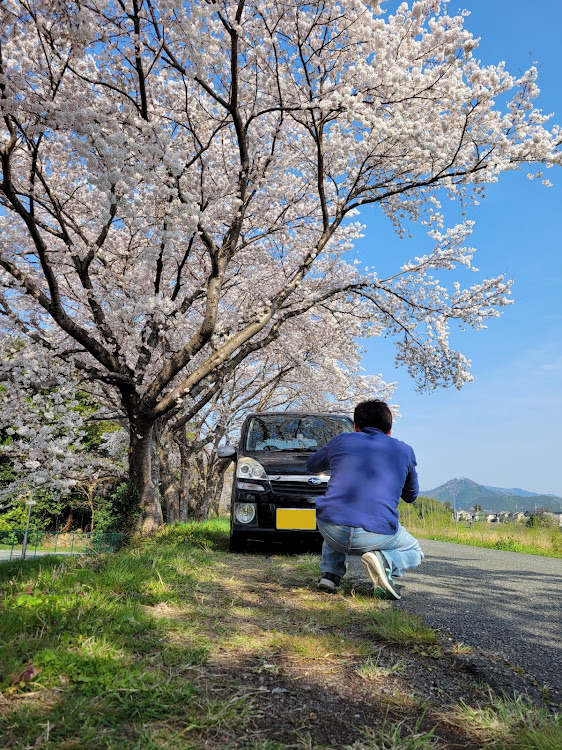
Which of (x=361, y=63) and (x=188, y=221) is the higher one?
(x=361, y=63)

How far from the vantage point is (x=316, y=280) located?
13031 millimetres

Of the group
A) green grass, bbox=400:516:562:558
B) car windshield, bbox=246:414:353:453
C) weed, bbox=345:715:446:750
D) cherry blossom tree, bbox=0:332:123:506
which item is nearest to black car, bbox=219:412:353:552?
car windshield, bbox=246:414:353:453

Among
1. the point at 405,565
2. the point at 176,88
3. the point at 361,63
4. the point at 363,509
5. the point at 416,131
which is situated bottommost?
the point at 405,565

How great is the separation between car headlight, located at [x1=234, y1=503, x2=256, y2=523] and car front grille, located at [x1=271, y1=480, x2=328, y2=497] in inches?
12.8

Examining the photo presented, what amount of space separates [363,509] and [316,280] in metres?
10.3

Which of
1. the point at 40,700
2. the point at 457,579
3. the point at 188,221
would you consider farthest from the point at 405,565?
the point at 188,221

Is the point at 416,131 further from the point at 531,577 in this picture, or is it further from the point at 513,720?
the point at 513,720

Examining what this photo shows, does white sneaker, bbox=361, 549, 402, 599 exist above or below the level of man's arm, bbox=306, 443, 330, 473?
below

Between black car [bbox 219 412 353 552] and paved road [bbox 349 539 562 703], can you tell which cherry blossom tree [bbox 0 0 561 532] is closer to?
black car [bbox 219 412 353 552]

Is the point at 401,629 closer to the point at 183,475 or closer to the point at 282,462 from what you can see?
the point at 282,462

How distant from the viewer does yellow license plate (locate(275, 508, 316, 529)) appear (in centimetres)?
536

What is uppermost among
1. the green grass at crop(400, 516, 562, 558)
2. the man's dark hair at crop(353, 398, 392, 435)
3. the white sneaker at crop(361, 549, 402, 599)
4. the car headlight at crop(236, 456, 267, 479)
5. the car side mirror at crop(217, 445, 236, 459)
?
the man's dark hair at crop(353, 398, 392, 435)

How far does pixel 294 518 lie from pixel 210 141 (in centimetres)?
609

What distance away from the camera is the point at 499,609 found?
334 cm
